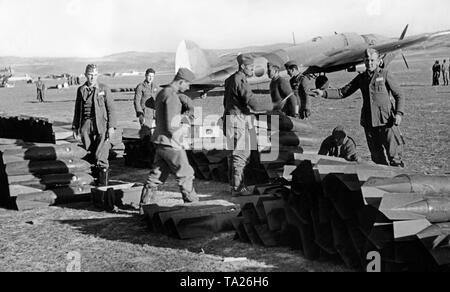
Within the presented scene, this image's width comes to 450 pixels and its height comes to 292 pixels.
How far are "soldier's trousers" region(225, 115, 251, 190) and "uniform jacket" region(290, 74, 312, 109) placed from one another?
189 inches

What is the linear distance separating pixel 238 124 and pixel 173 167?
1.56 meters

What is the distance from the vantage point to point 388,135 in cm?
841

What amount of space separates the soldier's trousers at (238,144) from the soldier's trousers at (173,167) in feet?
3.99

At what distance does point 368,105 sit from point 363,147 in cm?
468

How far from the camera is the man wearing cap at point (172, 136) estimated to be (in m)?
7.94

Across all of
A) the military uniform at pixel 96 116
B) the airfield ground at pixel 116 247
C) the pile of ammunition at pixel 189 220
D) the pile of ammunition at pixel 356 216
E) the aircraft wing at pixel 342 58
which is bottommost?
the airfield ground at pixel 116 247

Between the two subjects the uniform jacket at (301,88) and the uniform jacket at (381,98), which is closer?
the uniform jacket at (381,98)

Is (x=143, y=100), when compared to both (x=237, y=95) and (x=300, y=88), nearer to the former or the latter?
(x=300, y=88)

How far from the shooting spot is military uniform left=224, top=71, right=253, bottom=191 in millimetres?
9023

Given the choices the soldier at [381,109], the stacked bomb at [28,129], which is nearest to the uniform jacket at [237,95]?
the soldier at [381,109]

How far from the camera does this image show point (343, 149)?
8.20 meters

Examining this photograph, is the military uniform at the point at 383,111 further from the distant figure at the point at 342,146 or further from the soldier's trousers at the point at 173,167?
the soldier's trousers at the point at 173,167

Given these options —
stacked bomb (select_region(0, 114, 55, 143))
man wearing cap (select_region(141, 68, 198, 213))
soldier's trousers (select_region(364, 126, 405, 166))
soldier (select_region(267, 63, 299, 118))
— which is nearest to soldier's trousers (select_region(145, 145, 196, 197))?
man wearing cap (select_region(141, 68, 198, 213))
